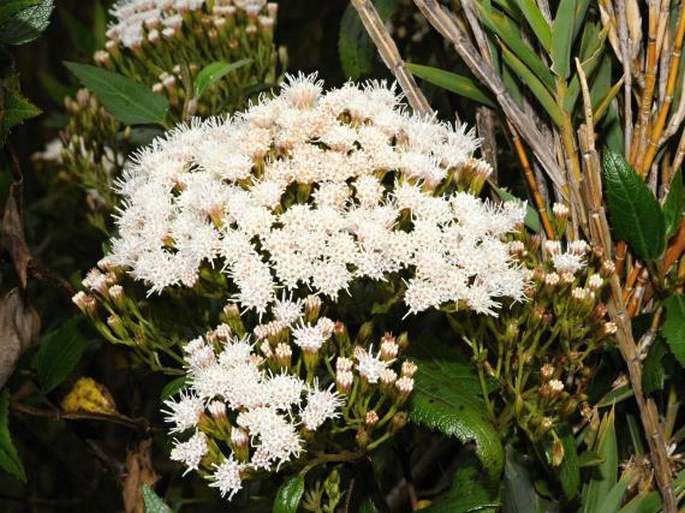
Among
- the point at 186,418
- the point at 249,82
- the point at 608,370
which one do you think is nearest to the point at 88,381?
the point at 186,418

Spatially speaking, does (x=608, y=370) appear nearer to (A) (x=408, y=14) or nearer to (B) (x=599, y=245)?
(B) (x=599, y=245)

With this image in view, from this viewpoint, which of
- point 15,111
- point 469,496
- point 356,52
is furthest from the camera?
point 356,52

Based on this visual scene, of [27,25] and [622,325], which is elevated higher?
[27,25]

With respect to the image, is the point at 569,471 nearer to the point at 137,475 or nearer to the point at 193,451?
the point at 193,451

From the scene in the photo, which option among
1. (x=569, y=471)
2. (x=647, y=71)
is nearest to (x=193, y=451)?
(x=569, y=471)

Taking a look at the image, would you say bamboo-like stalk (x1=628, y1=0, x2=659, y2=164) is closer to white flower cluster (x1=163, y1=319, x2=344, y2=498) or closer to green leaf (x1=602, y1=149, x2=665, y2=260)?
green leaf (x1=602, y1=149, x2=665, y2=260)

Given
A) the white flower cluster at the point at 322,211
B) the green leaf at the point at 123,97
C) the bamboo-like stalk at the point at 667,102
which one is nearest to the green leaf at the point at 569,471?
the white flower cluster at the point at 322,211
